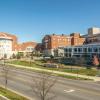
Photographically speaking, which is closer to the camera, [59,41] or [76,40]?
[59,41]

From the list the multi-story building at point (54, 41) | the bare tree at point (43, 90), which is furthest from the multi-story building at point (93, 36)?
the bare tree at point (43, 90)

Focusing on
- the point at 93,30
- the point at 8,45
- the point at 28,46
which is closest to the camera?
the point at 8,45

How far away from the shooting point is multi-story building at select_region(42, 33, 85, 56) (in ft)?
470

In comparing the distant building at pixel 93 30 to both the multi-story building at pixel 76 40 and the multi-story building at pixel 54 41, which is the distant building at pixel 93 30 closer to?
the multi-story building at pixel 76 40

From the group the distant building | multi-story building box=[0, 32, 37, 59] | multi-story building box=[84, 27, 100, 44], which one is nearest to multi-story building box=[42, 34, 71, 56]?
multi-story building box=[84, 27, 100, 44]

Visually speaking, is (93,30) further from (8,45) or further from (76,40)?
(8,45)

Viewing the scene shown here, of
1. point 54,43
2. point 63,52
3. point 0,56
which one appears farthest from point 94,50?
point 0,56

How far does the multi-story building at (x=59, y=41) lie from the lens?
143250 millimetres

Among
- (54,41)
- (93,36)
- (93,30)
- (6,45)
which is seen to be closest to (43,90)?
(93,36)

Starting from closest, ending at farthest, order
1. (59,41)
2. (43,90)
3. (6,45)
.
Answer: (43,90)
(59,41)
(6,45)

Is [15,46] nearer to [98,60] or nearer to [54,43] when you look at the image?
[54,43]

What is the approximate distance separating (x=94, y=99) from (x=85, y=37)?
128 metres

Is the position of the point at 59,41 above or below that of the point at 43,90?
above

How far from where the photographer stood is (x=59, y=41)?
145500 mm
